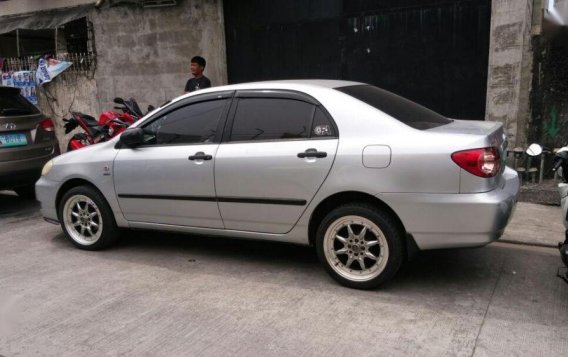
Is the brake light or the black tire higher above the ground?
the brake light

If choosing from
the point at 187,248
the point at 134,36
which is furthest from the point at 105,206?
the point at 134,36

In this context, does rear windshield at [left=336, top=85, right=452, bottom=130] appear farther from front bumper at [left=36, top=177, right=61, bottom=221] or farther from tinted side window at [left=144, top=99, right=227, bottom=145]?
front bumper at [left=36, top=177, right=61, bottom=221]

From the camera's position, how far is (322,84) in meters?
4.27

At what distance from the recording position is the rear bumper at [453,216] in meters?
3.48

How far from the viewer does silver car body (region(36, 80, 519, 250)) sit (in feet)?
11.6

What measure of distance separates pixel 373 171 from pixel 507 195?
0.96 meters

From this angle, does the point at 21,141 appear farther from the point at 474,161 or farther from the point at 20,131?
the point at 474,161

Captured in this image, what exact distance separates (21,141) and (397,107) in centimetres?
494

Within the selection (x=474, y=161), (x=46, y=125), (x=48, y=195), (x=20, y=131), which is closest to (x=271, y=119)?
(x=474, y=161)

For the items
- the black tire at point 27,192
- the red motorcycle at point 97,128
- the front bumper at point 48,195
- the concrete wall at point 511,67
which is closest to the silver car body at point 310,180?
the front bumper at point 48,195

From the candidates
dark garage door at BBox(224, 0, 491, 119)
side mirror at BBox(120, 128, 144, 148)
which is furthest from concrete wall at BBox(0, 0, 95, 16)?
side mirror at BBox(120, 128, 144, 148)

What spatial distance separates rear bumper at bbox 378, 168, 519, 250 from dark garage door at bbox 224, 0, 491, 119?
3.86 meters

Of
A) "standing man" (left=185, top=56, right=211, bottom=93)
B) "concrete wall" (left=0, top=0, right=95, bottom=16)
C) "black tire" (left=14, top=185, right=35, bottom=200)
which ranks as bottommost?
"black tire" (left=14, top=185, right=35, bottom=200)

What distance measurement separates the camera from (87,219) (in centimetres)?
508
